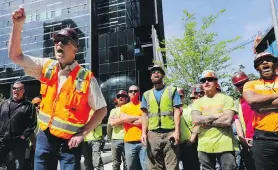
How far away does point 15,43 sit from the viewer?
2539 mm

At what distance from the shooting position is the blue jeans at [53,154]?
259 centimetres

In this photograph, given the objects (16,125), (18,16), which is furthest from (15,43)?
(16,125)

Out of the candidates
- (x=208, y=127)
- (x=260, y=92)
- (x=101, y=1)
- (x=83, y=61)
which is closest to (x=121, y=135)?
(x=208, y=127)

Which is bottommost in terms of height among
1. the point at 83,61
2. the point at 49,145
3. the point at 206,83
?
the point at 49,145

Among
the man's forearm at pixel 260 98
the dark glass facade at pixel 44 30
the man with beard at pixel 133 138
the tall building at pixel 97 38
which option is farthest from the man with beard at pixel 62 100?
the dark glass facade at pixel 44 30

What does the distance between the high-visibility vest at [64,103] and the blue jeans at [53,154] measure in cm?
7

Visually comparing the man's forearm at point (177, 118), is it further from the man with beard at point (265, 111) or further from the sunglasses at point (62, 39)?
the sunglasses at point (62, 39)

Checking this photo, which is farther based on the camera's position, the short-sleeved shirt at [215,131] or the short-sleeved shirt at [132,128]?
the short-sleeved shirt at [132,128]

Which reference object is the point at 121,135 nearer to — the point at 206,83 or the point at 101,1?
the point at 206,83

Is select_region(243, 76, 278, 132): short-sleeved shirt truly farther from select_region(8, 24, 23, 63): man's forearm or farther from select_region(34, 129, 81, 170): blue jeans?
select_region(8, 24, 23, 63): man's forearm

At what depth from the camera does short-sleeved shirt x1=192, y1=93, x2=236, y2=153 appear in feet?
14.7

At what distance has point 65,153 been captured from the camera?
265 cm

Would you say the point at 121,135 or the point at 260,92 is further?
the point at 121,135

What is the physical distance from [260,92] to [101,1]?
38.4 m
